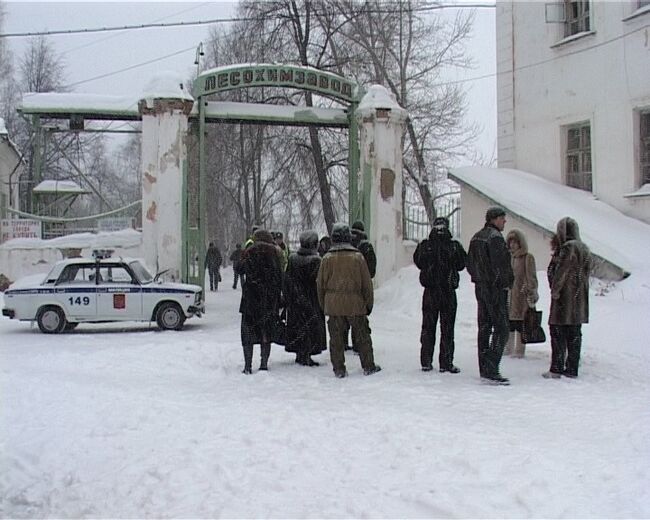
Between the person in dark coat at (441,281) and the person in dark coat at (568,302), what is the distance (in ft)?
3.55

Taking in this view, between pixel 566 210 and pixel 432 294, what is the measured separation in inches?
310

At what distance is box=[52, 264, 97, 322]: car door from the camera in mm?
12938

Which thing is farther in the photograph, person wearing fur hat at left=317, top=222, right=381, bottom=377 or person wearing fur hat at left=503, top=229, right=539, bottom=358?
person wearing fur hat at left=503, top=229, right=539, bottom=358

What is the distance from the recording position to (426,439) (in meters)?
5.41

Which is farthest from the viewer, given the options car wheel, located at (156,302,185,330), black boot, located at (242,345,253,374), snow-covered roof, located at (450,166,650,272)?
car wheel, located at (156,302,185,330)

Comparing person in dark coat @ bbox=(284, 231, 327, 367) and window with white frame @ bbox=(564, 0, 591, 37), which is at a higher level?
window with white frame @ bbox=(564, 0, 591, 37)

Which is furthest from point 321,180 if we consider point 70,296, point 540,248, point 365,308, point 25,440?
point 25,440

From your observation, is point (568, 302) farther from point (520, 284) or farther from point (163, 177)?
point (163, 177)

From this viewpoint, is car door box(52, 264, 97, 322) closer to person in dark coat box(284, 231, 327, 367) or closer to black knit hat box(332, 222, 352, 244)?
person in dark coat box(284, 231, 327, 367)

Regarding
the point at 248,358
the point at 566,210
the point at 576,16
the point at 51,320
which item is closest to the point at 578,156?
the point at 566,210

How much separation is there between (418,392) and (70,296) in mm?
8125

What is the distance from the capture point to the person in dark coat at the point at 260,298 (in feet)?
27.8

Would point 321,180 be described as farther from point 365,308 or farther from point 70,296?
point 365,308

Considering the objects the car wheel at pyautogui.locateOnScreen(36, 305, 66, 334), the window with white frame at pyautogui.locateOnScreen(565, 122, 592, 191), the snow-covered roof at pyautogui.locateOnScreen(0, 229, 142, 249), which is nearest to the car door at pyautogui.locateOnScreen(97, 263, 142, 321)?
the car wheel at pyautogui.locateOnScreen(36, 305, 66, 334)
